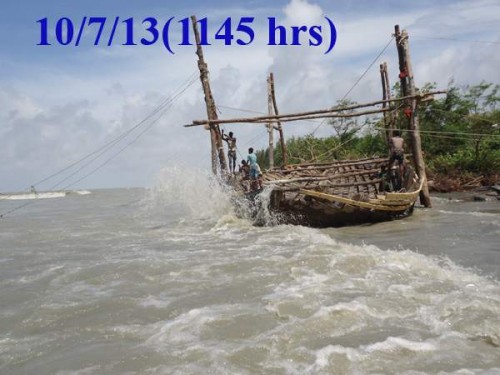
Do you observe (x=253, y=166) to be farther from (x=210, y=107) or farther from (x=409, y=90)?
(x=409, y=90)

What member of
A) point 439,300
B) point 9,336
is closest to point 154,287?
point 9,336

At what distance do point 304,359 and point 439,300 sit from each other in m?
2.06

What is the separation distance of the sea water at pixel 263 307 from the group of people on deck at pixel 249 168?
2620 mm

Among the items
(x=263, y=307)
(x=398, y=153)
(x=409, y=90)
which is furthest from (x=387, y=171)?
(x=263, y=307)

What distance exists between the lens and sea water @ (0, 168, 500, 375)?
3896 mm

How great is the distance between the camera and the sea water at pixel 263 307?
3.90 metres

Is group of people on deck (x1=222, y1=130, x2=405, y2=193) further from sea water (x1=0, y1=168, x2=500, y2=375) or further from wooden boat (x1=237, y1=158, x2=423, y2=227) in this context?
sea water (x1=0, y1=168, x2=500, y2=375)

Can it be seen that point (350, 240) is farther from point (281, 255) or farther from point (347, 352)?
point (347, 352)

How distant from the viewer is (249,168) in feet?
47.2

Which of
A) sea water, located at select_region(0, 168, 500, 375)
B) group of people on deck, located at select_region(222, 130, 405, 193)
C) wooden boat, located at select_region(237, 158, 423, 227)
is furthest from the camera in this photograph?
group of people on deck, located at select_region(222, 130, 405, 193)

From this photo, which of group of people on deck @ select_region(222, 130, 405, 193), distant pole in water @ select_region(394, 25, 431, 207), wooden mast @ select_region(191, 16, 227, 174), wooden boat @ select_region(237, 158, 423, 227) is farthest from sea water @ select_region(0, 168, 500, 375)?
wooden mast @ select_region(191, 16, 227, 174)

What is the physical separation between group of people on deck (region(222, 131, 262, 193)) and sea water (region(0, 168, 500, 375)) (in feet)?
8.60

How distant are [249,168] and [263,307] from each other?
9.29 meters

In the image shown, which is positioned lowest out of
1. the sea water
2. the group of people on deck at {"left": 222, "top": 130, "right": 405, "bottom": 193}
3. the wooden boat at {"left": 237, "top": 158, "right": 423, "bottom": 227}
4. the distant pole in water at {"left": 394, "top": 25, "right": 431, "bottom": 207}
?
the sea water
